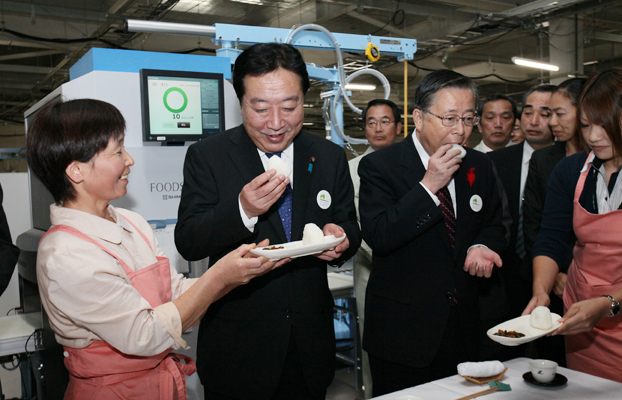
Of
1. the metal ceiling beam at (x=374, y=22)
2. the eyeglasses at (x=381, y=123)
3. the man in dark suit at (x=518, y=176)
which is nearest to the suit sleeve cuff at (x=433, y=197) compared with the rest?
the man in dark suit at (x=518, y=176)

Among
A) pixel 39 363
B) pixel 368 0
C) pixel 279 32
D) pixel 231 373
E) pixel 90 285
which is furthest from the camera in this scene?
pixel 368 0

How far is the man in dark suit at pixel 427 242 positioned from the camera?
1846mm

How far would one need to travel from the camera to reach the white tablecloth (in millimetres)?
1444

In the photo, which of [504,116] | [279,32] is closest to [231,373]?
[279,32]

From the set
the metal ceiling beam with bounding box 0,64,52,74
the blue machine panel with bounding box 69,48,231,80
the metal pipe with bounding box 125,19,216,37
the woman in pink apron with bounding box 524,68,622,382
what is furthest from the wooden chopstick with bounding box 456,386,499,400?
the metal ceiling beam with bounding box 0,64,52,74

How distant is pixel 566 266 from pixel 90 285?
2.20 metres

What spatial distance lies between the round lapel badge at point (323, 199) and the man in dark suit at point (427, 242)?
0.27 meters

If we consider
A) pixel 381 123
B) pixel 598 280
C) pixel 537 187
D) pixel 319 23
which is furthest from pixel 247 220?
pixel 319 23

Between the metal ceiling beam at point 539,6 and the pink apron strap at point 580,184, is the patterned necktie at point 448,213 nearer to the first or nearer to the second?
the pink apron strap at point 580,184

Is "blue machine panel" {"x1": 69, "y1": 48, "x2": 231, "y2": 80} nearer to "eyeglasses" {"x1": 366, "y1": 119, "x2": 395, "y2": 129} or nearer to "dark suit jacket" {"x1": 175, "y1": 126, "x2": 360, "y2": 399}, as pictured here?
"dark suit jacket" {"x1": 175, "y1": 126, "x2": 360, "y2": 399}

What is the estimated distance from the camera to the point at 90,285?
1278 millimetres

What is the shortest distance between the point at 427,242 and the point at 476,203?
0.26m

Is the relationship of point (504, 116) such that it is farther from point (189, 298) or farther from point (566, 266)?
point (189, 298)

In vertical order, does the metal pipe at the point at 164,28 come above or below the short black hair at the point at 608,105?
above
